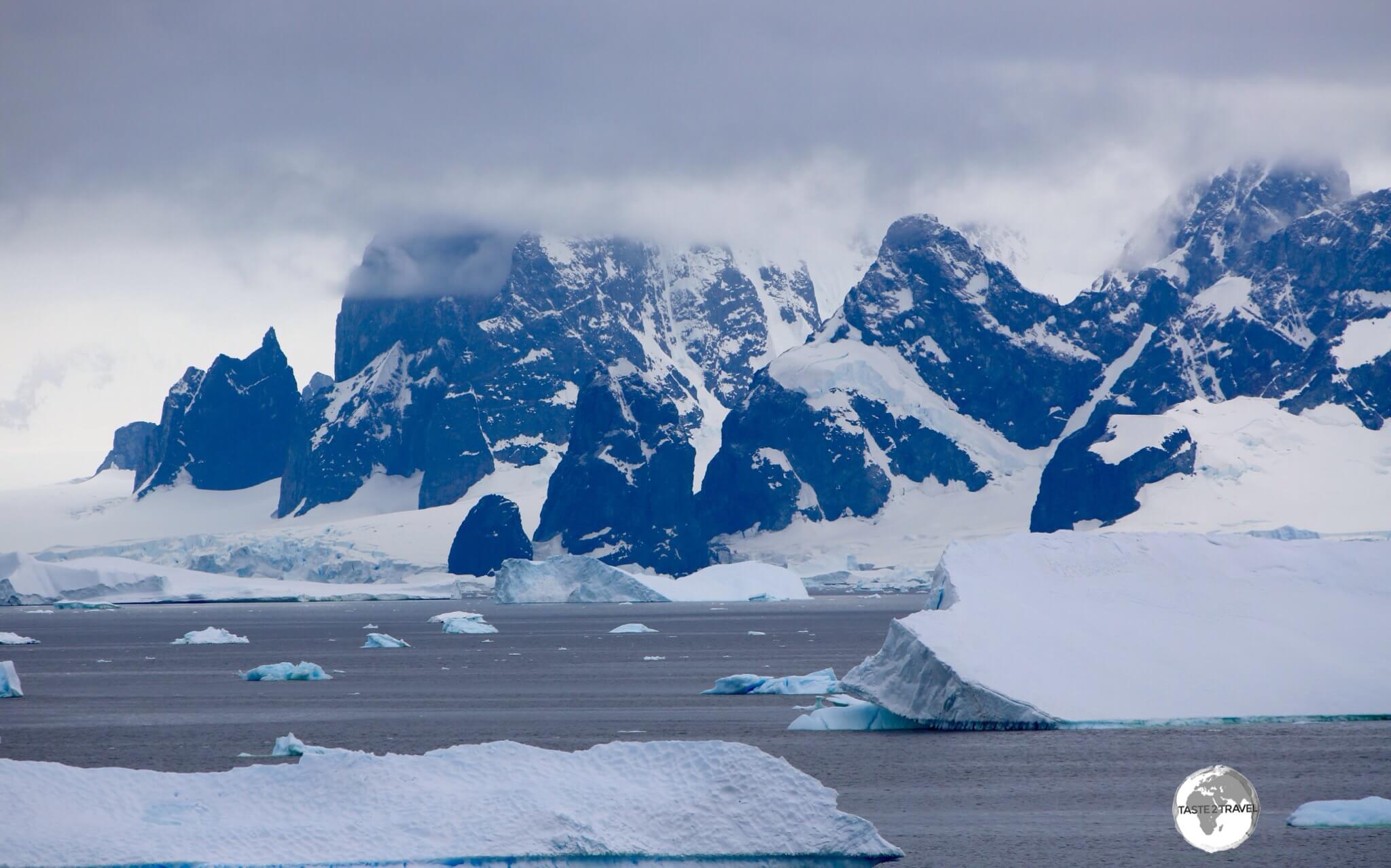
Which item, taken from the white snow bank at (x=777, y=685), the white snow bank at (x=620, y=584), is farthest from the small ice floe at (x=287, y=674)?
the white snow bank at (x=620, y=584)

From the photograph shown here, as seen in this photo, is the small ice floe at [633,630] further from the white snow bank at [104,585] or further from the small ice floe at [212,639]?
the white snow bank at [104,585]

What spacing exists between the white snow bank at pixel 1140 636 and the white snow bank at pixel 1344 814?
9081mm

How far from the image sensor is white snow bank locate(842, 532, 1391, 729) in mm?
32750

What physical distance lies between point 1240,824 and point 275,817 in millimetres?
12403

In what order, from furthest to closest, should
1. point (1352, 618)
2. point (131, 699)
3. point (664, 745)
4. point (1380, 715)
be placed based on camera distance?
point (131, 699) → point (1352, 618) → point (1380, 715) → point (664, 745)

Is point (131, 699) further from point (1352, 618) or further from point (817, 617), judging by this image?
point (817, 617)

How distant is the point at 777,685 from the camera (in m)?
45.0

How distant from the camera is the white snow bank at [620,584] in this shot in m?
153

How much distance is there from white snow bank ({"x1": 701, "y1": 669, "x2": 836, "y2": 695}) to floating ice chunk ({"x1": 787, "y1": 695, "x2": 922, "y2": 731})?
6699 mm

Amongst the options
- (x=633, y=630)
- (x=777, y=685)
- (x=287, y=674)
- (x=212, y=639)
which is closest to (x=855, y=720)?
(x=777, y=685)

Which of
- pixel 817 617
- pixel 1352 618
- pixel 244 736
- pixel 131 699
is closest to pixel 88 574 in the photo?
pixel 817 617

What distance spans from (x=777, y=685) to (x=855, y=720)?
9630mm

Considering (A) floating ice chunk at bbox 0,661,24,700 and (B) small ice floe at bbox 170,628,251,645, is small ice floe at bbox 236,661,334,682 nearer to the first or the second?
(A) floating ice chunk at bbox 0,661,24,700

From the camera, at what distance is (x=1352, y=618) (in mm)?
36938
